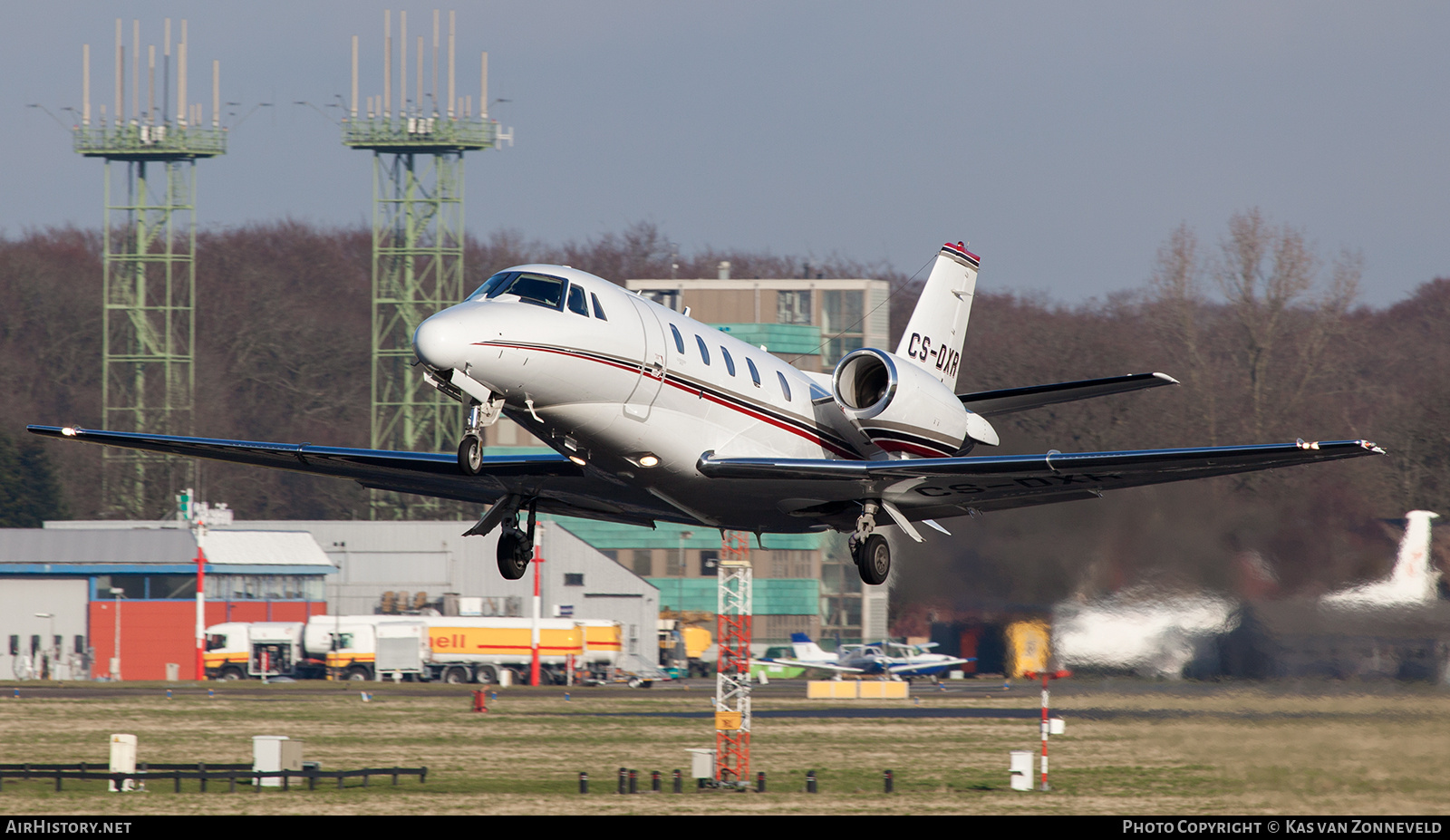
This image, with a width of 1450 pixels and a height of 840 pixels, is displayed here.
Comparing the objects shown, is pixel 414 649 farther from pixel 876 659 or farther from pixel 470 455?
pixel 470 455

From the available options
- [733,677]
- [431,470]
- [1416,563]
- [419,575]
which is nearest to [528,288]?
[431,470]

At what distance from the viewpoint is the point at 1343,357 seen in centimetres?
6981

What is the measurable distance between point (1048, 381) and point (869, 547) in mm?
47419

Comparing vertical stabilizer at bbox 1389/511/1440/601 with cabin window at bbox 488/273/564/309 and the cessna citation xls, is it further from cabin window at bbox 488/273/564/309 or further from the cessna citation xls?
cabin window at bbox 488/273/564/309

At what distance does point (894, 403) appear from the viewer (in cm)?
2105

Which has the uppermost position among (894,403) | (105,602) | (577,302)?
(577,302)

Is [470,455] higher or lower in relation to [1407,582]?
higher

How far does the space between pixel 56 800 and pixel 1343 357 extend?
56.7 meters

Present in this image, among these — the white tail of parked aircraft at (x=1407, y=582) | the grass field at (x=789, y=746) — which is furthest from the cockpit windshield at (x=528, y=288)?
the white tail of parked aircraft at (x=1407, y=582)

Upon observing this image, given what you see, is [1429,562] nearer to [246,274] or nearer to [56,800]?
[56,800]

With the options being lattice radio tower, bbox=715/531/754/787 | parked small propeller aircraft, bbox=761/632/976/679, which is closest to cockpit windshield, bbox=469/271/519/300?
lattice radio tower, bbox=715/531/754/787

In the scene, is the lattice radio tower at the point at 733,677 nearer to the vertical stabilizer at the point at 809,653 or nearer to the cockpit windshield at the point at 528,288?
the cockpit windshield at the point at 528,288

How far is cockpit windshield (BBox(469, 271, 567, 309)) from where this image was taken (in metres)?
17.5

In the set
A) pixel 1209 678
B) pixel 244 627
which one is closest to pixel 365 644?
pixel 244 627
